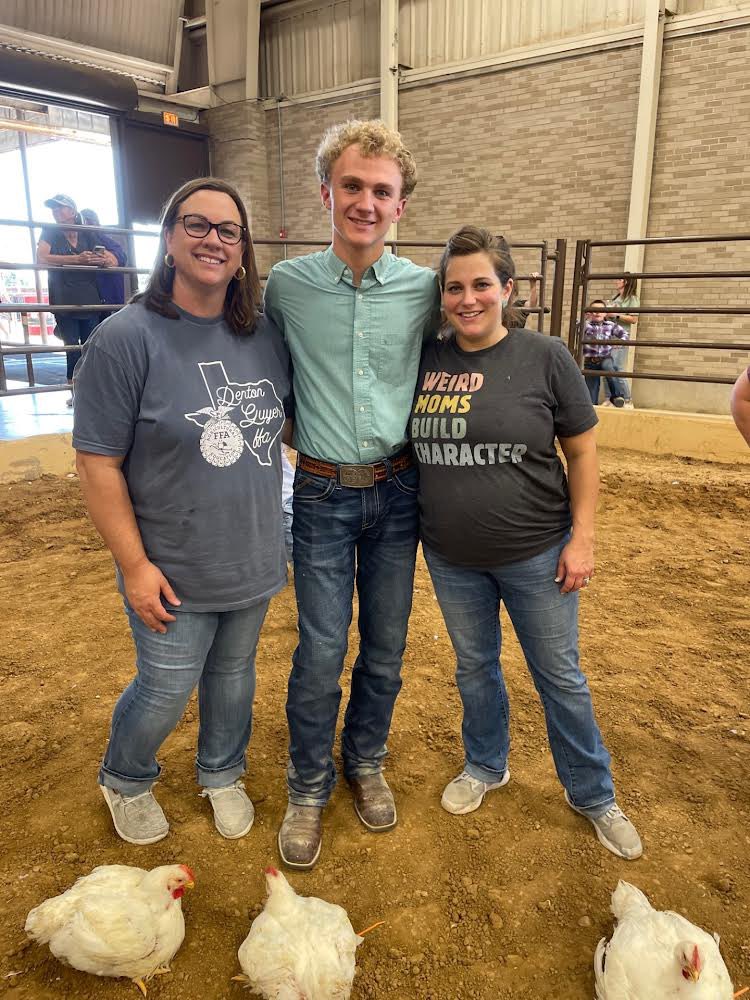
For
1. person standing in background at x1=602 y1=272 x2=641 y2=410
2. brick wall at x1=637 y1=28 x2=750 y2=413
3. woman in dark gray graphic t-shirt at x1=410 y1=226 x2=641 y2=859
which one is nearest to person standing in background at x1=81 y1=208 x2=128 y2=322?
person standing in background at x1=602 y1=272 x2=641 y2=410

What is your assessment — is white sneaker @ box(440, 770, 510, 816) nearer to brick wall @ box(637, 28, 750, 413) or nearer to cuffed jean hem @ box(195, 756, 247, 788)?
cuffed jean hem @ box(195, 756, 247, 788)

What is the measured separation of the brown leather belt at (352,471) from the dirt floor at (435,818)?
1074 millimetres

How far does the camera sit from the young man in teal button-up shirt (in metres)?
1.83

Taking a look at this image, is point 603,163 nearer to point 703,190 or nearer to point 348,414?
point 703,190

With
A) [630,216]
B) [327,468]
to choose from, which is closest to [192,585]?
[327,468]

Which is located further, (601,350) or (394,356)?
(601,350)

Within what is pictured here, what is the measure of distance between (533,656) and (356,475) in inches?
27.5

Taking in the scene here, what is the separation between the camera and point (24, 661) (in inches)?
126

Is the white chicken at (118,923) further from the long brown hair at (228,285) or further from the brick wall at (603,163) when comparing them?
the brick wall at (603,163)

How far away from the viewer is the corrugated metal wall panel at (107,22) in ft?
33.4

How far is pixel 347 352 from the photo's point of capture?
1881 mm

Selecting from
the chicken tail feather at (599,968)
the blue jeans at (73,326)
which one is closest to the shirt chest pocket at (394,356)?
the chicken tail feather at (599,968)

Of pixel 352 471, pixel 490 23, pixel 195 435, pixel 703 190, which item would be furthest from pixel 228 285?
pixel 490 23

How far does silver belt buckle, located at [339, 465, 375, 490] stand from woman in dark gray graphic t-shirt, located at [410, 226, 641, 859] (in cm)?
16
